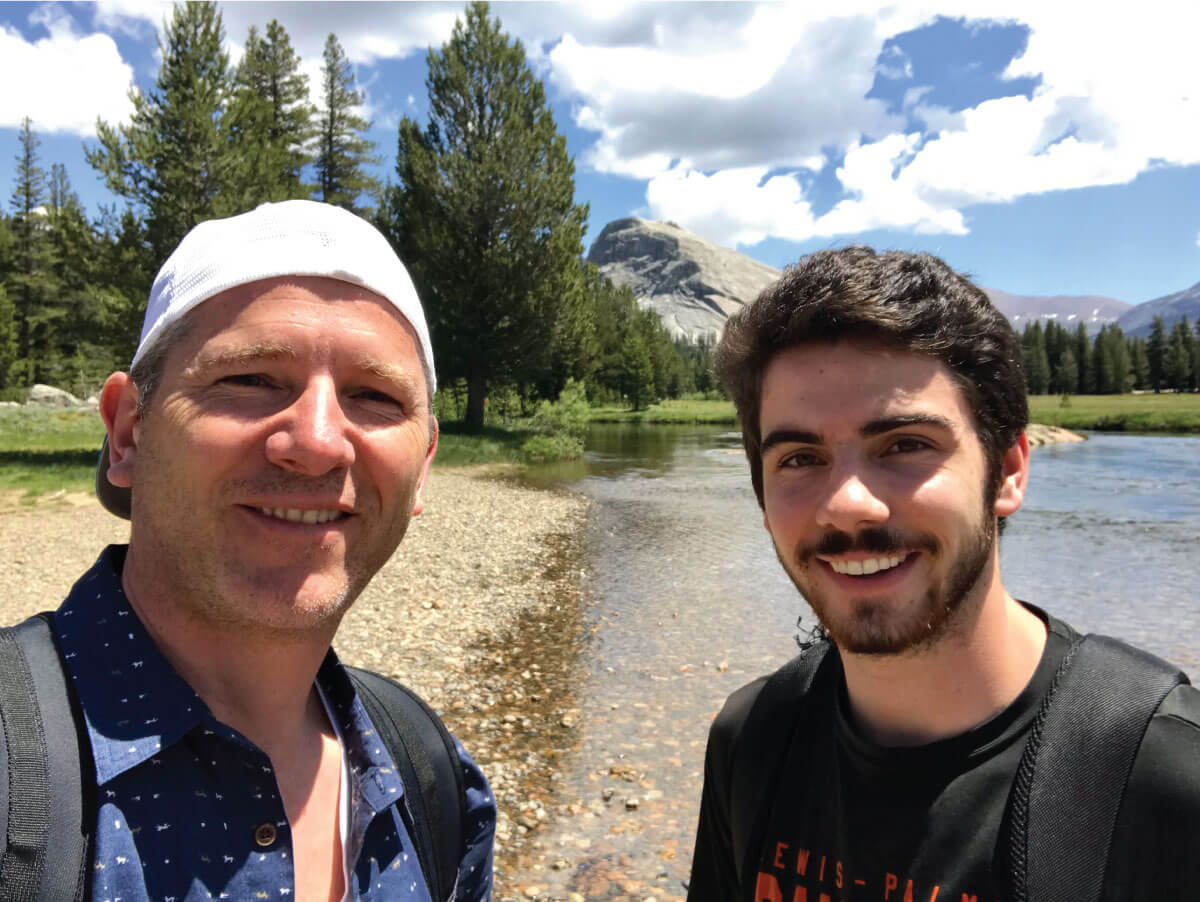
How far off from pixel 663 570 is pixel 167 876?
1442 centimetres

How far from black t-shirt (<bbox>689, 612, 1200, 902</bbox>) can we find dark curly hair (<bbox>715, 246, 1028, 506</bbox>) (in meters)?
0.67

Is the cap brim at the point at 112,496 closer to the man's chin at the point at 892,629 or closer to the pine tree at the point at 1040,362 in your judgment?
the man's chin at the point at 892,629

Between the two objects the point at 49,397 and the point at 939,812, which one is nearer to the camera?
the point at 939,812

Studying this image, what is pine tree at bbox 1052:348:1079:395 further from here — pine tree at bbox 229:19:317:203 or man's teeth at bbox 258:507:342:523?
man's teeth at bbox 258:507:342:523

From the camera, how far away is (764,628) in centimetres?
1181

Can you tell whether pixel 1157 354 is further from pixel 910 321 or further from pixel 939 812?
pixel 939 812

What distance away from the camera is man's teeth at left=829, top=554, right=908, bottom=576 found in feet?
7.16

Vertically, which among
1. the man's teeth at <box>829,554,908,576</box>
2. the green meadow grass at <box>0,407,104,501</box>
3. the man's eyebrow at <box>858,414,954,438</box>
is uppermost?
the man's eyebrow at <box>858,414,954,438</box>

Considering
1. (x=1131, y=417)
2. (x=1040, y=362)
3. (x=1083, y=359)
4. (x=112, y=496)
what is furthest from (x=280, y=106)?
(x=1083, y=359)

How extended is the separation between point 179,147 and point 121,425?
2633cm

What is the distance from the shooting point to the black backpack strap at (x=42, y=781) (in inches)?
48.2

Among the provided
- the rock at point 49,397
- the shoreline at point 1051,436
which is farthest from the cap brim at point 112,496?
A: the shoreline at point 1051,436

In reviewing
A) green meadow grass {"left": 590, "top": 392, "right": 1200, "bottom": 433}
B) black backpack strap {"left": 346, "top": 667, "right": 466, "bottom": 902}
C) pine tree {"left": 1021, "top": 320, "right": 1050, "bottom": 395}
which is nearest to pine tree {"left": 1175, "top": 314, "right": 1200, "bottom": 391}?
pine tree {"left": 1021, "top": 320, "right": 1050, "bottom": 395}

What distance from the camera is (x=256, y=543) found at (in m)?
1.68
